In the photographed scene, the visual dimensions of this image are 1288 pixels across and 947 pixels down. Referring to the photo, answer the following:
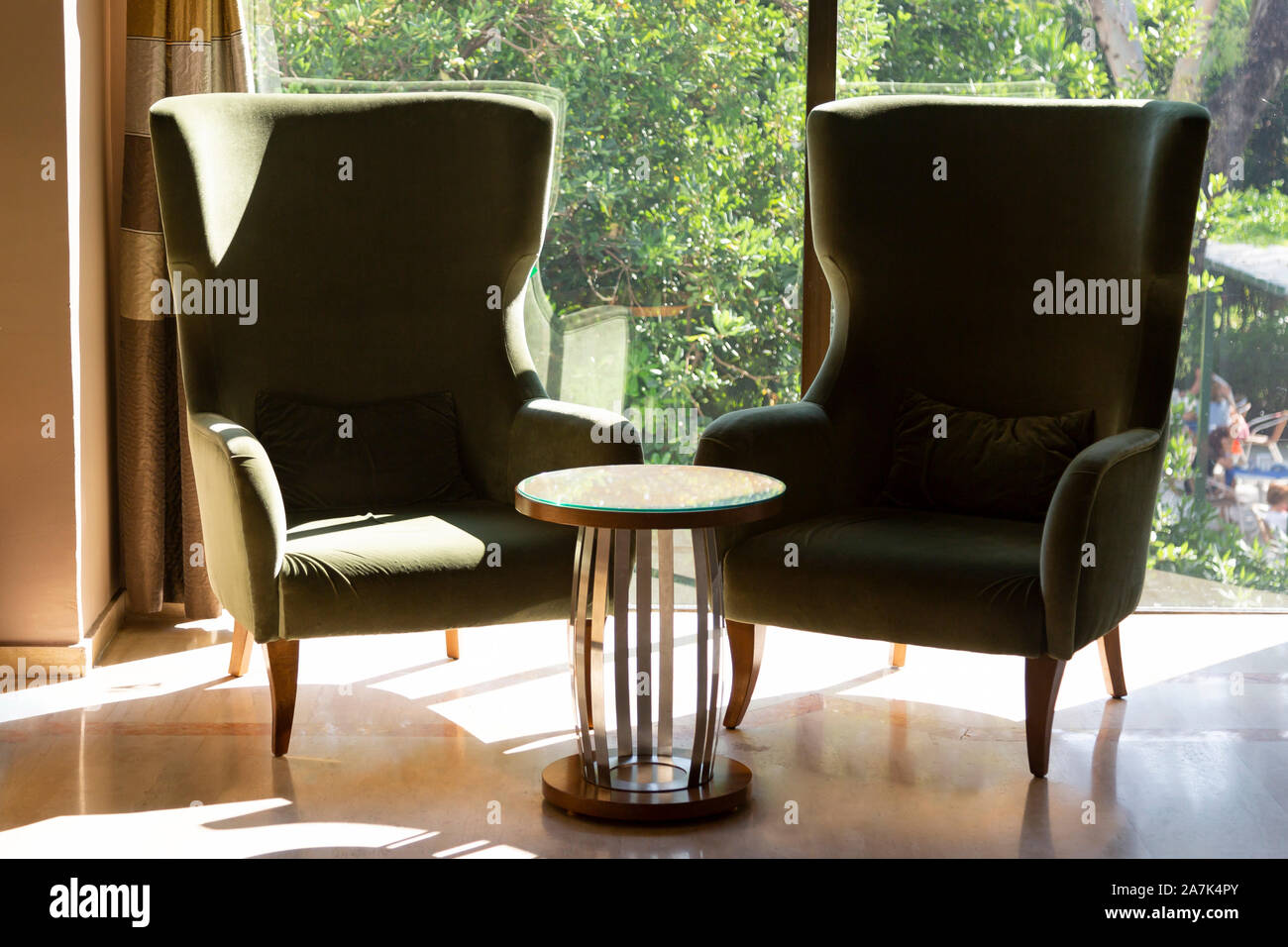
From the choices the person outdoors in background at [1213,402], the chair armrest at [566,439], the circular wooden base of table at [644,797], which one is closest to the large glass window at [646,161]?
the chair armrest at [566,439]

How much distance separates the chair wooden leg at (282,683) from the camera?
8.77 ft

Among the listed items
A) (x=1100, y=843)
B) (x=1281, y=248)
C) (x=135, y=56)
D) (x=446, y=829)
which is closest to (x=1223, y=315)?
(x=1281, y=248)

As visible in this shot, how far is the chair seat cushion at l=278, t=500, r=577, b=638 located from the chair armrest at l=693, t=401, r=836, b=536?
35 centimetres

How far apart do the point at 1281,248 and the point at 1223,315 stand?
225 mm

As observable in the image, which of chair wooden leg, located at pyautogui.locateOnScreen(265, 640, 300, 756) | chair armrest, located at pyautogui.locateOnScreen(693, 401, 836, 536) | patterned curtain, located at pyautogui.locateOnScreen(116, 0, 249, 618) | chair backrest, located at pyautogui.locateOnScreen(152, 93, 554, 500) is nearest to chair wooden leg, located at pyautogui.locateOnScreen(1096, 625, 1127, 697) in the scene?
chair armrest, located at pyautogui.locateOnScreen(693, 401, 836, 536)

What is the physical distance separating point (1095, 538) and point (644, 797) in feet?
2.99

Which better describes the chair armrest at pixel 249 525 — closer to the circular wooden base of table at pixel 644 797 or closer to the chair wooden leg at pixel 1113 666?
the circular wooden base of table at pixel 644 797

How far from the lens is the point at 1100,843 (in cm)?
235

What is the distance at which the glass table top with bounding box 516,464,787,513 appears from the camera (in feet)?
7.63

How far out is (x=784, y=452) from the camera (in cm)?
290

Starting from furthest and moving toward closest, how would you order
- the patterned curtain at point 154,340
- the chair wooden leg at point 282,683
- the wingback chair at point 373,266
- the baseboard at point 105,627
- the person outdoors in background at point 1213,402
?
the person outdoors in background at point 1213,402 < the patterned curtain at point 154,340 < the baseboard at point 105,627 < the wingback chair at point 373,266 < the chair wooden leg at point 282,683

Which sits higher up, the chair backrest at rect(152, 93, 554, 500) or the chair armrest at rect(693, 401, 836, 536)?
the chair backrest at rect(152, 93, 554, 500)

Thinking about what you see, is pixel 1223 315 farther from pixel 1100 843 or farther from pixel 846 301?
pixel 1100 843

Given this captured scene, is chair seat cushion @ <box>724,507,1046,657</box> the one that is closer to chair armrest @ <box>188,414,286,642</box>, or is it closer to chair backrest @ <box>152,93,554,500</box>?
chair backrest @ <box>152,93,554,500</box>
